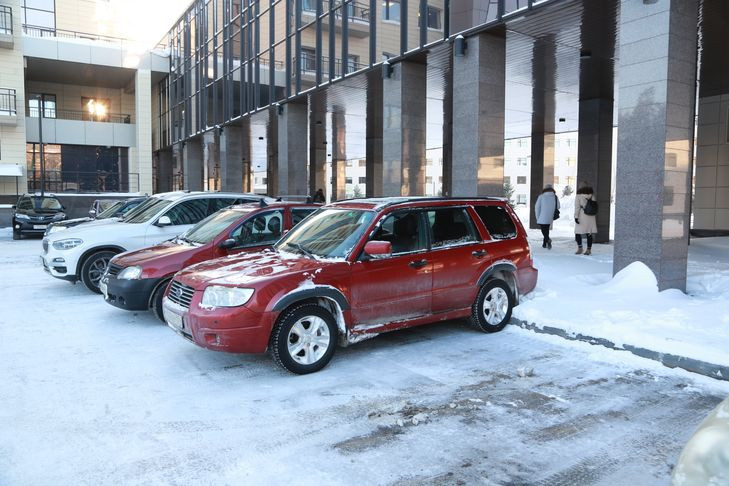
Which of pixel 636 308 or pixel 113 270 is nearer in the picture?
pixel 636 308

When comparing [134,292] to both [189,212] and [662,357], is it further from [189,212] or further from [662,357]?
[662,357]

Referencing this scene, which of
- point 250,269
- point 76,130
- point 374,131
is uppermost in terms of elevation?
point 76,130

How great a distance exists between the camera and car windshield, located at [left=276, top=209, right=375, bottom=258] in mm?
6173

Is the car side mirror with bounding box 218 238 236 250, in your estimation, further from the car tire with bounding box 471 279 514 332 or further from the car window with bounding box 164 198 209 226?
the car tire with bounding box 471 279 514 332

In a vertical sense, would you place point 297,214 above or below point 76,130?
below

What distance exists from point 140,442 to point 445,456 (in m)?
2.19

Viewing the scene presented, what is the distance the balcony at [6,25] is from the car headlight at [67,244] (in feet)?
93.8

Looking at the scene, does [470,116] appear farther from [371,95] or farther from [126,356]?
[126,356]

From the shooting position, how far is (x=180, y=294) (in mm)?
5980

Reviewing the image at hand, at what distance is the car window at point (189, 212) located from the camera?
1030 centimetres

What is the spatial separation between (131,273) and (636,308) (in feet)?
22.2

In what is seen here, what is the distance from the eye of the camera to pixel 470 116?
41.9 ft


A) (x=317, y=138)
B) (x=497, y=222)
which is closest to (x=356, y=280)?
(x=497, y=222)

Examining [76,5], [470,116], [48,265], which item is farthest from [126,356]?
[76,5]
